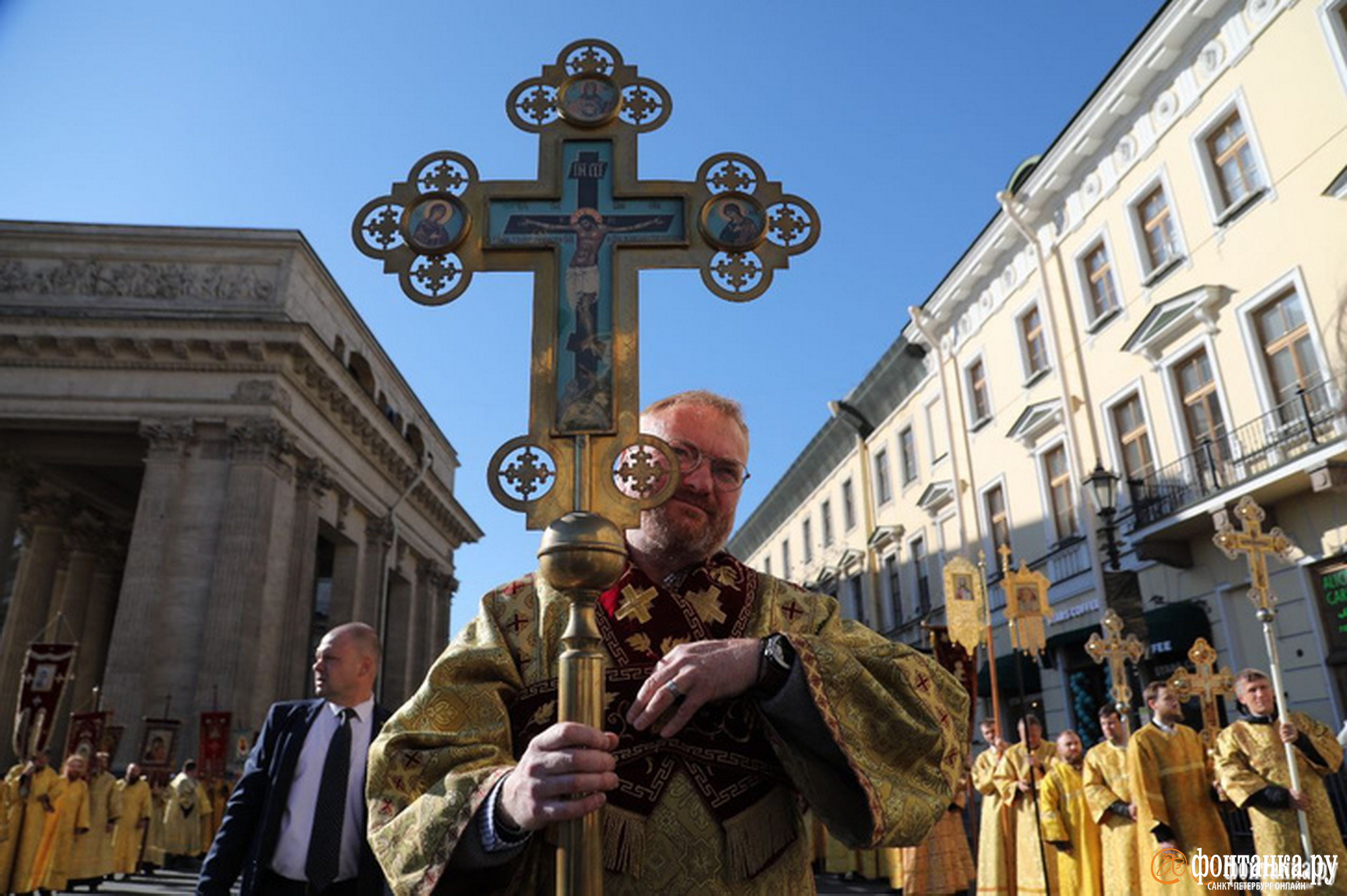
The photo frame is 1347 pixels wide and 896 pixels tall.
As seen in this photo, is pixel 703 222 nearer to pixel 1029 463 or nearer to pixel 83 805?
pixel 83 805

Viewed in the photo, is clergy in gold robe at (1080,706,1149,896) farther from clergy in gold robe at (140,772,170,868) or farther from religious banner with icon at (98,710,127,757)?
religious banner with icon at (98,710,127,757)

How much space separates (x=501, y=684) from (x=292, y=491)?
79.4ft

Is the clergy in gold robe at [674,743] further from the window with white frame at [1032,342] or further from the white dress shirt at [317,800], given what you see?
the window with white frame at [1032,342]

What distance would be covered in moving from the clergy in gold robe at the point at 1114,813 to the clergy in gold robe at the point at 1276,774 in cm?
112

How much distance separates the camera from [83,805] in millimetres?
12711

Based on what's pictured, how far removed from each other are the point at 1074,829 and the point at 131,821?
587 inches

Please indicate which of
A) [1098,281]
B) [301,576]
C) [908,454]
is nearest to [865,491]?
[908,454]

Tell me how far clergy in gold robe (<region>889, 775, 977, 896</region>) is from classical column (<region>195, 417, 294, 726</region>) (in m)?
16.1

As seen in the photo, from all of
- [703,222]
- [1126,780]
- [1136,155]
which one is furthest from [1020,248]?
[703,222]

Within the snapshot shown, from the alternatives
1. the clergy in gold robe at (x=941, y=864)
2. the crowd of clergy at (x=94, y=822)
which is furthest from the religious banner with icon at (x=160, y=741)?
the clergy in gold robe at (x=941, y=864)

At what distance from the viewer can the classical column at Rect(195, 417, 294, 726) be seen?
805 inches

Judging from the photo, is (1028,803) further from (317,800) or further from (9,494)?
(9,494)

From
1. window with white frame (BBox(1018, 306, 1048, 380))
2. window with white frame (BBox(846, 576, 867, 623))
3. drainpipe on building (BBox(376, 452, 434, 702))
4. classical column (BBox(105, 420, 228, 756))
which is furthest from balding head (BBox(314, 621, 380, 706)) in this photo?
drainpipe on building (BBox(376, 452, 434, 702))

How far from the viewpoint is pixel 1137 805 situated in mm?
7992
